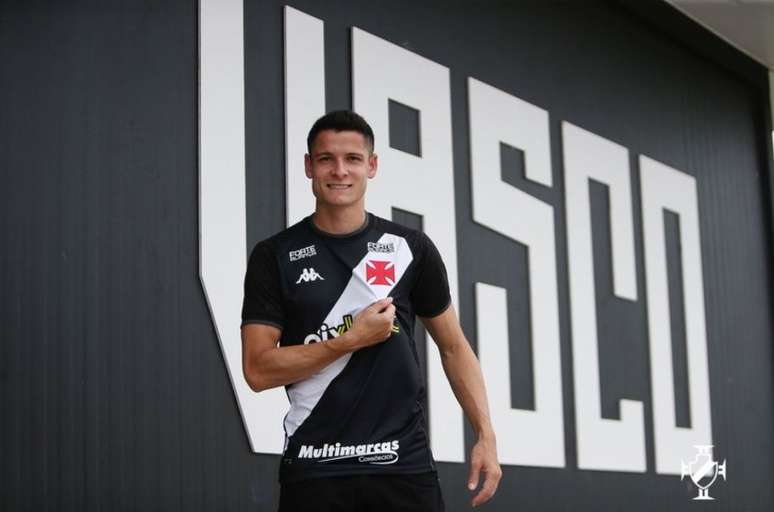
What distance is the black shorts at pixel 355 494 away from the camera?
93.5 inches

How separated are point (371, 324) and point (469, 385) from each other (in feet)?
1.30

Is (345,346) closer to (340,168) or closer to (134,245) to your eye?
(340,168)

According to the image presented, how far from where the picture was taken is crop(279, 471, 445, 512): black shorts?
2.38 m

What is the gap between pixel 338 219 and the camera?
2.54 meters

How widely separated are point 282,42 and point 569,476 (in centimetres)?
→ 279

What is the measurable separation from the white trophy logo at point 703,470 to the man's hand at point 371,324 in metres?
5.19

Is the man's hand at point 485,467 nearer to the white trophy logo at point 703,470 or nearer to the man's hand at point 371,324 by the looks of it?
the man's hand at point 371,324

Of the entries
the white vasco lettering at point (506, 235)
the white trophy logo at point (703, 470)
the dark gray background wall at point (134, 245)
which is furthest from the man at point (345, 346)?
the white trophy logo at point (703, 470)

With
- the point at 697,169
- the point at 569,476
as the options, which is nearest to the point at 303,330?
the point at 569,476

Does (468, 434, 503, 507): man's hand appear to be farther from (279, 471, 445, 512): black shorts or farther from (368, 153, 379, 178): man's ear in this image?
(368, 153, 379, 178): man's ear

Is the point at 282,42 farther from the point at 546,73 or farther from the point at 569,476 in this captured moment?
the point at 569,476

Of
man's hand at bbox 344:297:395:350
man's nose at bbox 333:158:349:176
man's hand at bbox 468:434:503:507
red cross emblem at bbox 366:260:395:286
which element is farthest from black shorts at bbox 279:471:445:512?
man's nose at bbox 333:158:349:176

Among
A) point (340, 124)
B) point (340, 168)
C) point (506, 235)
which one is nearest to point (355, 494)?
point (340, 168)

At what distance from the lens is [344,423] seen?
7.93 feet
